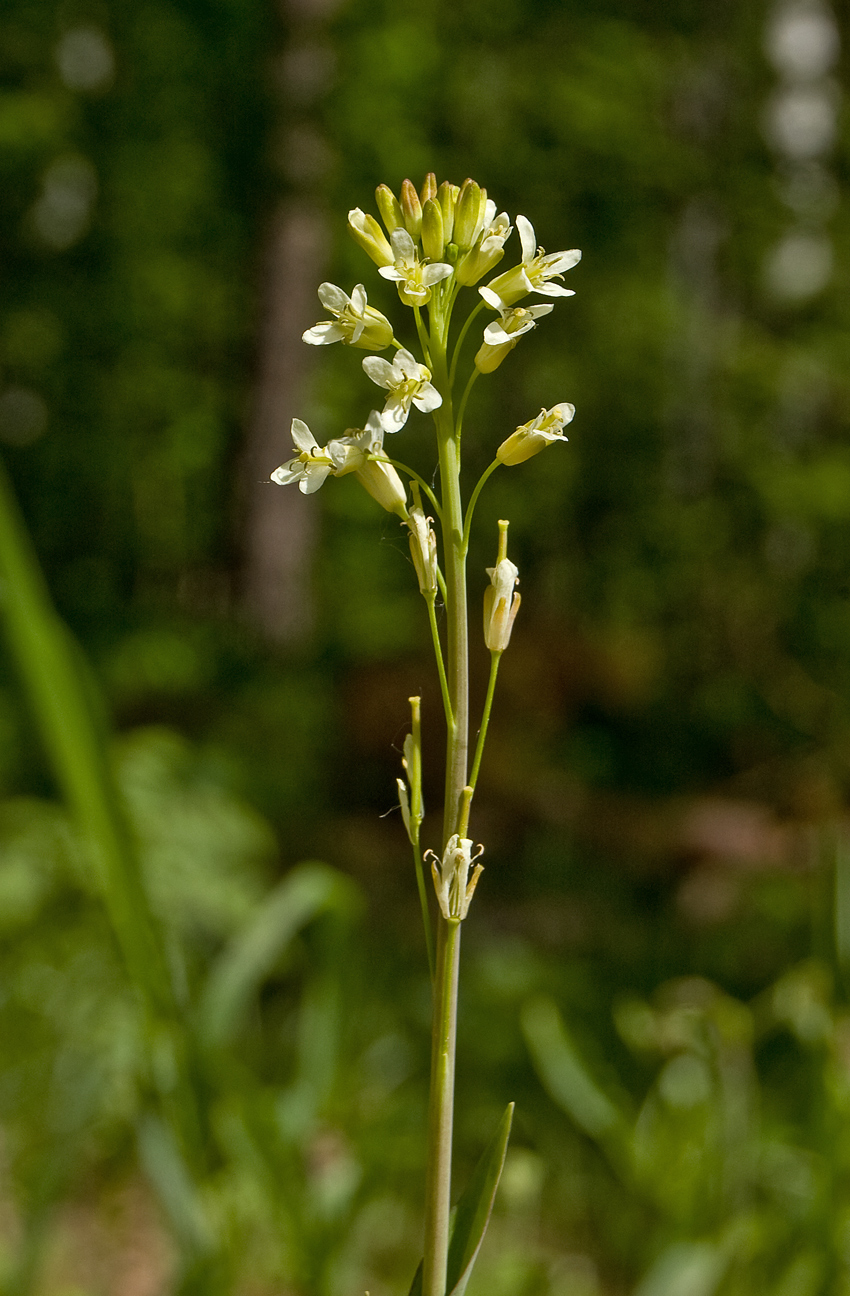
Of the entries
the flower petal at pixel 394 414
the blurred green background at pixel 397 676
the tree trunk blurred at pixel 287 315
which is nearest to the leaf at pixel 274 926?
the blurred green background at pixel 397 676

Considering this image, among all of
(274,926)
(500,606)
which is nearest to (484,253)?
(500,606)

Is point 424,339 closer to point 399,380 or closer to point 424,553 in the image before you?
point 399,380

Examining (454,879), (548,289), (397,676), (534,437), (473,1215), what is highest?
(397,676)

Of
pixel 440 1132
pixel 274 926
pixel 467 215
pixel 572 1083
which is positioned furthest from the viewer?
pixel 572 1083

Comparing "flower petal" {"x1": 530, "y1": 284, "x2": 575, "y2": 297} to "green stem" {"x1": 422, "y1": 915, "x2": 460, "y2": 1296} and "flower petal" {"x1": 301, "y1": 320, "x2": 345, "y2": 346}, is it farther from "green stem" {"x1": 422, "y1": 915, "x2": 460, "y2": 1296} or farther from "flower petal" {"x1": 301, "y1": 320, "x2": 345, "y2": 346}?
"green stem" {"x1": 422, "y1": 915, "x2": 460, "y2": 1296}

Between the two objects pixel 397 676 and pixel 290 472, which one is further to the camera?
pixel 397 676

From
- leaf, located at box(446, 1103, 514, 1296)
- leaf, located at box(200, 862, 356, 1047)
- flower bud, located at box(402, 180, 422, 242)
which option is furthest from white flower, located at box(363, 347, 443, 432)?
leaf, located at box(200, 862, 356, 1047)
